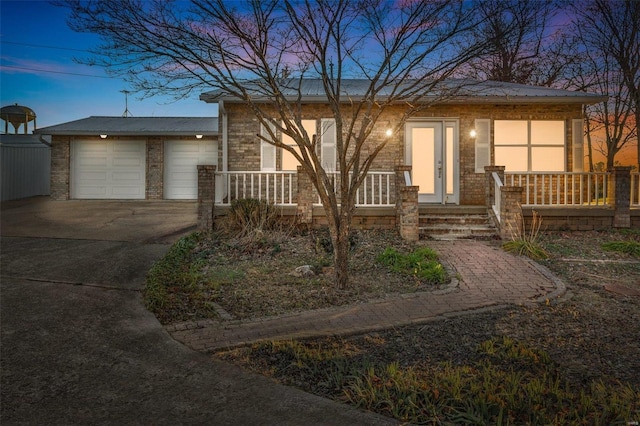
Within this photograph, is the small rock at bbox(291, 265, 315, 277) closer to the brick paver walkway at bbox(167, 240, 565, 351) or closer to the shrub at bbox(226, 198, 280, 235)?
the brick paver walkway at bbox(167, 240, 565, 351)

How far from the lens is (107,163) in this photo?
17.3m

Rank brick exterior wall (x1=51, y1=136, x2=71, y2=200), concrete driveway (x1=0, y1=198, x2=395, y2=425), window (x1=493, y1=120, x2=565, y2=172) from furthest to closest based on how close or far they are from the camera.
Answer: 1. brick exterior wall (x1=51, y1=136, x2=71, y2=200)
2. window (x1=493, y1=120, x2=565, y2=172)
3. concrete driveway (x1=0, y1=198, x2=395, y2=425)

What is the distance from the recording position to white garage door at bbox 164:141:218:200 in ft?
57.5

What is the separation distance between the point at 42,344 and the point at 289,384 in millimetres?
Result: 2473

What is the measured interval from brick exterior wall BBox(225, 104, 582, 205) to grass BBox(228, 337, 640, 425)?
8.59 m

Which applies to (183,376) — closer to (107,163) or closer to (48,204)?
(48,204)

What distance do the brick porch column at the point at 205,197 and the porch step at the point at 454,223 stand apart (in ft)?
15.5

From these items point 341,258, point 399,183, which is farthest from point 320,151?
point 341,258

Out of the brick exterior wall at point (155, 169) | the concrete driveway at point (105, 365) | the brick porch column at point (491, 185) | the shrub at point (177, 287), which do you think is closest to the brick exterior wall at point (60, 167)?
the brick exterior wall at point (155, 169)

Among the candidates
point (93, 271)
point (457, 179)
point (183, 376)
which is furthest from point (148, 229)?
point (457, 179)

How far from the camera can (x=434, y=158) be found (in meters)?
12.2

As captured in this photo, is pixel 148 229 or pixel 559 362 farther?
pixel 148 229

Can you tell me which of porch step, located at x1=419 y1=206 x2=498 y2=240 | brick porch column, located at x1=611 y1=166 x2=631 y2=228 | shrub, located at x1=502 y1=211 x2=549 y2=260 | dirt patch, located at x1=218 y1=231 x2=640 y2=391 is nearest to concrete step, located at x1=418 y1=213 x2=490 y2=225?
porch step, located at x1=419 y1=206 x2=498 y2=240

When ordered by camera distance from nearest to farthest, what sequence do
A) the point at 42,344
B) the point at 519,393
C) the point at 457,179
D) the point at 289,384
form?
the point at 519,393 < the point at 289,384 < the point at 42,344 < the point at 457,179
